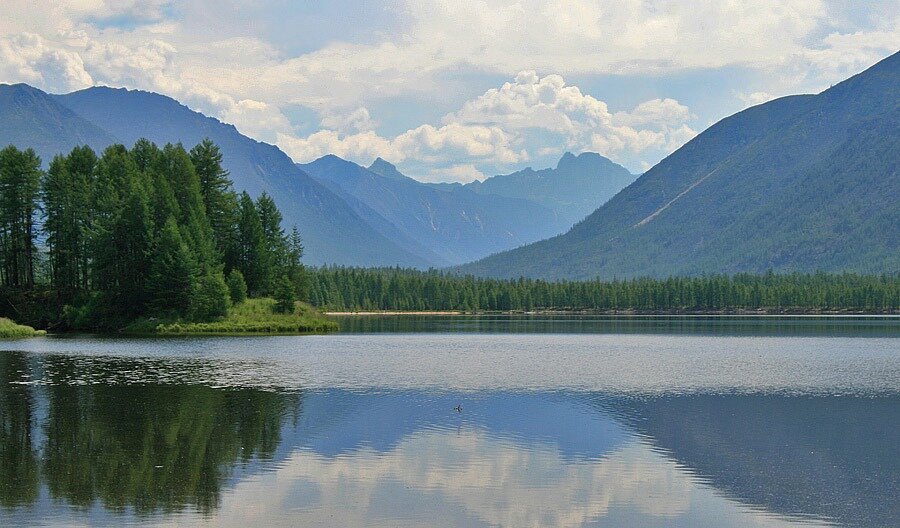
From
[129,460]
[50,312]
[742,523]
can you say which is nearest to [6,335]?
[50,312]

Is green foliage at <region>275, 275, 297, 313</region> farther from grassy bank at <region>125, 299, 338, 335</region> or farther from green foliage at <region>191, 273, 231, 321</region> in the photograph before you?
green foliage at <region>191, 273, 231, 321</region>

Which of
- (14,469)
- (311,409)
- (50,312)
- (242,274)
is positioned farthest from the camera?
(242,274)

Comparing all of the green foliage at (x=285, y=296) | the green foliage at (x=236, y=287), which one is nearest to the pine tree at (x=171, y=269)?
the green foliage at (x=236, y=287)

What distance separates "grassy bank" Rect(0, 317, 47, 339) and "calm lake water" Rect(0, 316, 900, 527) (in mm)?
32497

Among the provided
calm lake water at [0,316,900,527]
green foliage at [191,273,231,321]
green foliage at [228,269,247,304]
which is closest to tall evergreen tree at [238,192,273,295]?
green foliage at [228,269,247,304]

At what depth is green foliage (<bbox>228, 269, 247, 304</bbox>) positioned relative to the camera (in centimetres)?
11488

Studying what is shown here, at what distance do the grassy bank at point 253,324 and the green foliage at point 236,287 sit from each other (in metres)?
0.89

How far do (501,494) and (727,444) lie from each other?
13415 millimetres

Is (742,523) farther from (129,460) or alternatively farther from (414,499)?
(129,460)

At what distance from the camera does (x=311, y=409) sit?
45656 mm

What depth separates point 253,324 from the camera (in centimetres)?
11438

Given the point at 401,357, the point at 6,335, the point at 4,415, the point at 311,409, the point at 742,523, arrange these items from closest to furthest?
the point at 742,523 → the point at 4,415 → the point at 311,409 → the point at 401,357 → the point at 6,335

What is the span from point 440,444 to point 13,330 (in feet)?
259

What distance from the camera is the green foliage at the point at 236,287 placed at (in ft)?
377
